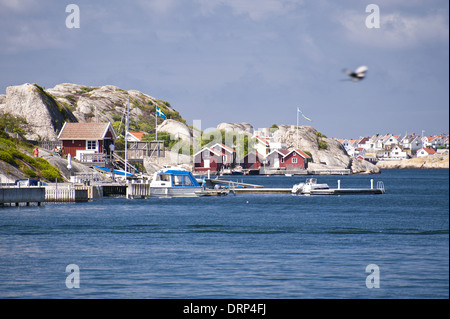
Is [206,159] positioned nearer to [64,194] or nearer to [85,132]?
[85,132]

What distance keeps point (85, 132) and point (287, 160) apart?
99668 millimetres

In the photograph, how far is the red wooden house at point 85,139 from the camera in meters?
84.8

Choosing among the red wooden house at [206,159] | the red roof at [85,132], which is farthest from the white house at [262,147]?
the red roof at [85,132]

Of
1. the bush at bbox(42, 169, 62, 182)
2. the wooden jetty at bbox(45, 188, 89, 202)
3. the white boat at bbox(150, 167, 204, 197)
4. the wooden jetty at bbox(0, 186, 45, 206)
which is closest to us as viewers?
the wooden jetty at bbox(0, 186, 45, 206)

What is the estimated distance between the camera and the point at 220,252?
115ft

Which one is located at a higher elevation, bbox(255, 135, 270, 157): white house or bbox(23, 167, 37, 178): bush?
bbox(255, 135, 270, 157): white house

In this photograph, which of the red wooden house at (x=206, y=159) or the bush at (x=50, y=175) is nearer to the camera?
the bush at (x=50, y=175)

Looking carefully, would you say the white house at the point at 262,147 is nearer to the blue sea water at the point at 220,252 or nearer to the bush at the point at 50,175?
the bush at the point at 50,175

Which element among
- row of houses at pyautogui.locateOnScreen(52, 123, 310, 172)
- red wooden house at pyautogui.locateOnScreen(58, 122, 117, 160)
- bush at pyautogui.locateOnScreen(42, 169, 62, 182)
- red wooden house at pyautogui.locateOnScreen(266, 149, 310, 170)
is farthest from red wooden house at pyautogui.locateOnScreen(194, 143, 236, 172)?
bush at pyautogui.locateOnScreen(42, 169, 62, 182)

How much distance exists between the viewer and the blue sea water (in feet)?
85.5

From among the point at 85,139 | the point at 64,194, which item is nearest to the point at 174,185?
the point at 64,194

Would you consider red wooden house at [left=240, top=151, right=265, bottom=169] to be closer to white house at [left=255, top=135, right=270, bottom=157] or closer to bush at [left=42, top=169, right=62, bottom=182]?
white house at [left=255, top=135, right=270, bottom=157]

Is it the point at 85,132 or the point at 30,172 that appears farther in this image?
the point at 85,132

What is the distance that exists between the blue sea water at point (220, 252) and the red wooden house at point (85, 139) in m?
24.5
